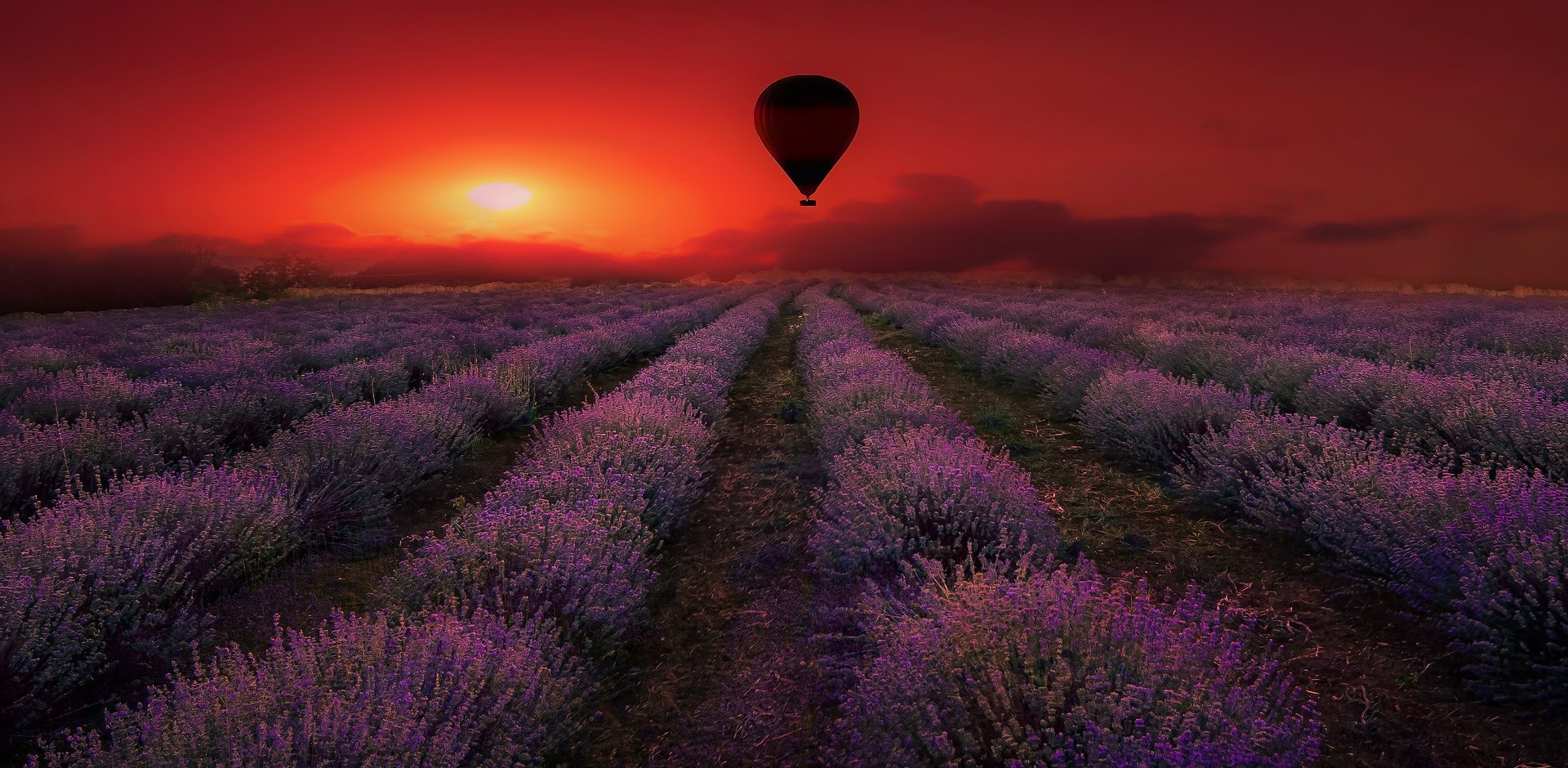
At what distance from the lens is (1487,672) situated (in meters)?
2.41

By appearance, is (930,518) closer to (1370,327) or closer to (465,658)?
(465,658)

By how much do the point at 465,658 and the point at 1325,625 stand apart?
337cm

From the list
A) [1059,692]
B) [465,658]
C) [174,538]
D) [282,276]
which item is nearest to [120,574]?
[174,538]

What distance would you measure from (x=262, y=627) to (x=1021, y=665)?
10.4ft

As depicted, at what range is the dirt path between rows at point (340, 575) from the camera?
3.14 meters

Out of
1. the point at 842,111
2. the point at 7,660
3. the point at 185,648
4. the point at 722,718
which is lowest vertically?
the point at 722,718

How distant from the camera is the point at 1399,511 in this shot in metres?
3.05

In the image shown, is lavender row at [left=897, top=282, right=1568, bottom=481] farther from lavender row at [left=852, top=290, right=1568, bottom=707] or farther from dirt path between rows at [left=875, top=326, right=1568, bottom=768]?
dirt path between rows at [left=875, top=326, right=1568, bottom=768]

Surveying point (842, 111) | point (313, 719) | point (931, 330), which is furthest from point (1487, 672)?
point (931, 330)

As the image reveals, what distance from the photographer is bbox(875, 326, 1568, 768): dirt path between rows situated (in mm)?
2232

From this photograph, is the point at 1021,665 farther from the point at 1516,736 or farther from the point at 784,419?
the point at 784,419

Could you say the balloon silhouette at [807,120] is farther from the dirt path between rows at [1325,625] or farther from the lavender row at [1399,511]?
the dirt path between rows at [1325,625]

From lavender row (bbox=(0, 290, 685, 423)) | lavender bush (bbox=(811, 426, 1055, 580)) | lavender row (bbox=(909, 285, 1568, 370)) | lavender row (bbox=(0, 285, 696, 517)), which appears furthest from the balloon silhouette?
lavender bush (bbox=(811, 426, 1055, 580))

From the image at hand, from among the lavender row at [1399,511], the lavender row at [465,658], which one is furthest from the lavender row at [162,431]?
the lavender row at [1399,511]
